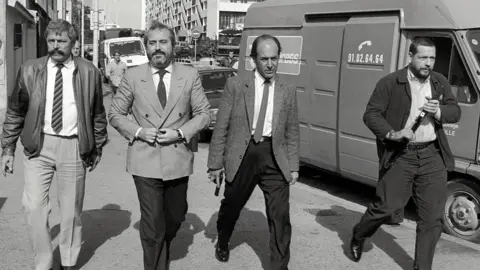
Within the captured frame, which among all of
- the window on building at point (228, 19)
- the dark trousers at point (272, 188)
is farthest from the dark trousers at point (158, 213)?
the window on building at point (228, 19)


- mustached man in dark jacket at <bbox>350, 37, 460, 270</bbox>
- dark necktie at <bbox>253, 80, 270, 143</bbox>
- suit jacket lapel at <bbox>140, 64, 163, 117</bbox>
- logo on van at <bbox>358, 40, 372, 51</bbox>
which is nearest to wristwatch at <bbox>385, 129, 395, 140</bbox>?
mustached man in dark jacket at <bbox>350, 37, 460, 270</bbox>

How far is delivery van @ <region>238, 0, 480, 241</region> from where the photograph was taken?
20.7 feet

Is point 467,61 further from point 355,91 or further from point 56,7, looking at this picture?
point 56,7

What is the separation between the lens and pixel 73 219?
14.7ft

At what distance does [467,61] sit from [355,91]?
1.64m

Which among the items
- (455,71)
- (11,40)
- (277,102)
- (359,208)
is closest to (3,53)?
(11,40)

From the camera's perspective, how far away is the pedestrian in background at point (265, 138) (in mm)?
4465

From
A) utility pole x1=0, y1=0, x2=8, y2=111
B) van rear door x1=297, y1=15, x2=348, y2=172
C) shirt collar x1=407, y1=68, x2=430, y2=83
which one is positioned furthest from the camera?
utility pole x1=0, y1=0, x2=8, y2=111

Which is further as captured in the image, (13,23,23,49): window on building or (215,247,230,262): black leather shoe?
(13,23,23,49): window on building

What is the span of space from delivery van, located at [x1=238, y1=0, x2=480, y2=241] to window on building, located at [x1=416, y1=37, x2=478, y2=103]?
0.4 inches

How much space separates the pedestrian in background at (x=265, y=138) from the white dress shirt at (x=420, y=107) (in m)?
0.86

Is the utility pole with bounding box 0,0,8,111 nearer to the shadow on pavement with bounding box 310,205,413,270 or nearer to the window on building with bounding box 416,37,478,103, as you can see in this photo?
the shadow on pavement with bounding box 310,205,413,270

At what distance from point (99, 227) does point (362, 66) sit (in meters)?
3.66

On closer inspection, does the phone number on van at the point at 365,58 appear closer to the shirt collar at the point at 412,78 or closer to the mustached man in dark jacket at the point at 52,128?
the shirt collar at the point at 412,78
